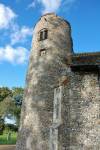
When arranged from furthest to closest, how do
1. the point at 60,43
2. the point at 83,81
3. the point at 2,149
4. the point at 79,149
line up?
the point at 2,149
the point at 60,43
the point at 83,81
the point at 79,149

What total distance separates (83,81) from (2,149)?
57.5 ft

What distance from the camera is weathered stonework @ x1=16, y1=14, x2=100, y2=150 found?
1256 cm

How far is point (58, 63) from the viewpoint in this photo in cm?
1592

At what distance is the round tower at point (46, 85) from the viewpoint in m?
13.7

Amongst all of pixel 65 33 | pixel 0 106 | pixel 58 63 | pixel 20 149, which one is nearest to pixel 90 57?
pixel 58 63

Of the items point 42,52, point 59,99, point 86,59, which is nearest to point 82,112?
point 59,99

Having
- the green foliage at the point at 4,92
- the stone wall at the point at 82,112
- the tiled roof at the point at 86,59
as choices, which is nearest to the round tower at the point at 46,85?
the stone wall at the point at 82,112

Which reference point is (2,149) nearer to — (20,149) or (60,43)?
(20,149)

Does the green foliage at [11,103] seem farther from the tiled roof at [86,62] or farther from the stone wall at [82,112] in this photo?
the stone wall at [82,112]

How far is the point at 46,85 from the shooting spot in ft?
49.8

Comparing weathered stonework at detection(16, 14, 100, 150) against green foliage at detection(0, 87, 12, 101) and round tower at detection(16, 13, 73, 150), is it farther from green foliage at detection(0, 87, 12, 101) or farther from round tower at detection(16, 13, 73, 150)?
green foliage at detection(0, 87, 12, 101)

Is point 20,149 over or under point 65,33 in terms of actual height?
under

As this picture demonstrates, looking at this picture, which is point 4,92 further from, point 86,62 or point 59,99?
point 86,62

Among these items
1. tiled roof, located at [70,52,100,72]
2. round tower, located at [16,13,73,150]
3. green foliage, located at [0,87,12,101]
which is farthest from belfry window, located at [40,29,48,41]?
green foliage, located at [0,87,12,101]
